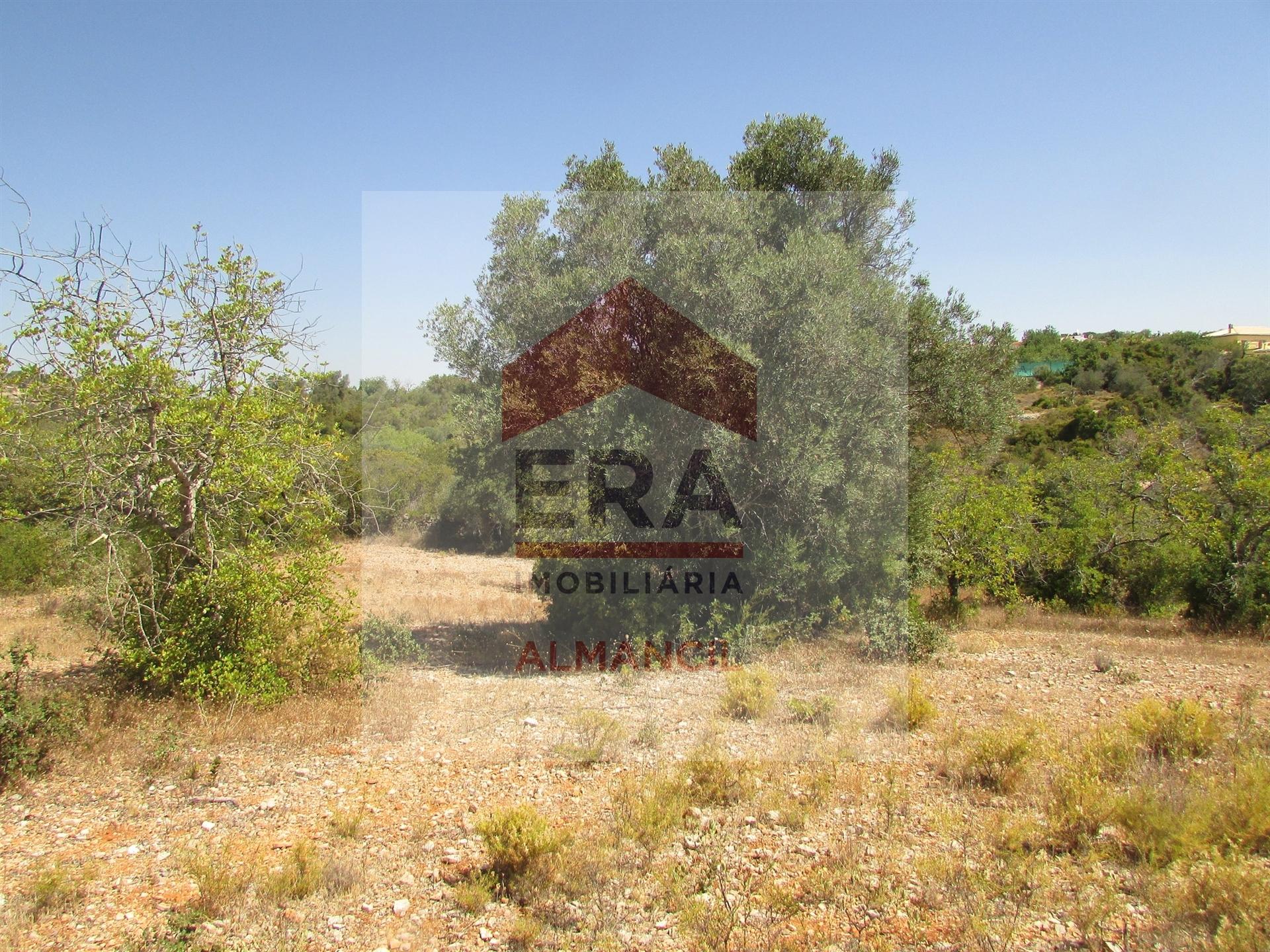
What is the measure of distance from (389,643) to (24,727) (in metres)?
4.24

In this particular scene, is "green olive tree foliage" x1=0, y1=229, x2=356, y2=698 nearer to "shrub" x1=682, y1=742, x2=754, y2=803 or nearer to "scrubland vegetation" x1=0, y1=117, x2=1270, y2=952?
"scrubland vegetation" x1=0, y1=117, x2=1270, y2=952

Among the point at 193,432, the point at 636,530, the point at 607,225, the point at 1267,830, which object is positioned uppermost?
the point at 607,225

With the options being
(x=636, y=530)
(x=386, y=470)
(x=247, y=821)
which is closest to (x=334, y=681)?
(x=247, y=821)

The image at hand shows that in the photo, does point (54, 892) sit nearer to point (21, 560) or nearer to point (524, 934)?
point (524, 934)

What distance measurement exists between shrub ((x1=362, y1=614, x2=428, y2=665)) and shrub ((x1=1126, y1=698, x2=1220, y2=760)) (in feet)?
26.9

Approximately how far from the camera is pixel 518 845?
4.59 m

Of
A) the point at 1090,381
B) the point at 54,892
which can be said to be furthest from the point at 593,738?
the point at 1090,381

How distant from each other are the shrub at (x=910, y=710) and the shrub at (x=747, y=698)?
1220 millimetres

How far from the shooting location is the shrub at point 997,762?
18.8 ft

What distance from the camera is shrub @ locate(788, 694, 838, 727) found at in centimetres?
737

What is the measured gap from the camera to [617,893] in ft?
14.5

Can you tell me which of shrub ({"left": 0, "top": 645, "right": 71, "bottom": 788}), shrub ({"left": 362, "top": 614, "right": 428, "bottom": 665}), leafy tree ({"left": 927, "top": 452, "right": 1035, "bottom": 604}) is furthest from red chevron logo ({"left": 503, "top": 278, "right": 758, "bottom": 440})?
shrub ({"left": 0, "top": 645, "right": 71, "bottom": 788})

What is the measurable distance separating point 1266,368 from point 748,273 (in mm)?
30416

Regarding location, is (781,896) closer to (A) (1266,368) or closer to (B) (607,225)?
(B) (607,225)
